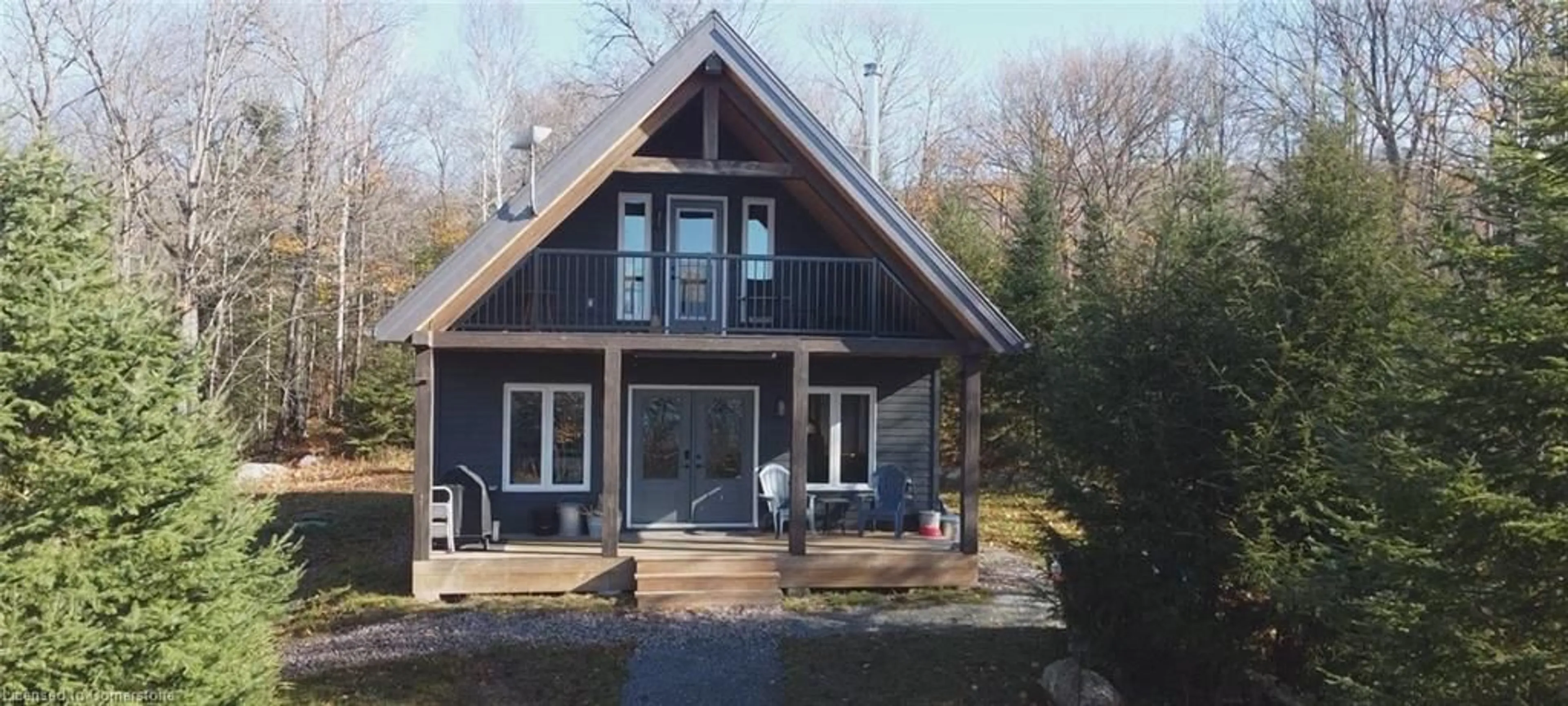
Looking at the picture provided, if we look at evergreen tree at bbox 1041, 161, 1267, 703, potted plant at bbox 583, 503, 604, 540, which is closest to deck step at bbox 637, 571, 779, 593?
potted plant at bbox 583, 503, 604, 540

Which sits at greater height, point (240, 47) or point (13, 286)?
point (240, 47)

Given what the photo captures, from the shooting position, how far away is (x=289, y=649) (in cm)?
1051

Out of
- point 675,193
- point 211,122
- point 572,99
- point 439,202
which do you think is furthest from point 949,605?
point 439,202

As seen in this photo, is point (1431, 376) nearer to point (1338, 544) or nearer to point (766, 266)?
point (1338, 544)

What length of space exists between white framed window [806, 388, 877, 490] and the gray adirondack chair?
39 cm

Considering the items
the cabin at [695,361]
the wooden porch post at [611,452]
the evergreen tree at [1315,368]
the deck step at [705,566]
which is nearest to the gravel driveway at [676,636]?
the deck step at [705,566]

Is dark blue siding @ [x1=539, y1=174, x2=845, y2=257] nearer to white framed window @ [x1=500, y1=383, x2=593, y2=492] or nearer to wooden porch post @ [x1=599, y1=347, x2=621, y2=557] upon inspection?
white framed window @ [x1=500, y1=383, x2=593, y2=492]

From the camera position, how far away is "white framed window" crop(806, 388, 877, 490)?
51.7ft

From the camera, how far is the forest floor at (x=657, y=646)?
923cm

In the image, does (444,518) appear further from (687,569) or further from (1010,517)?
(1010,517)

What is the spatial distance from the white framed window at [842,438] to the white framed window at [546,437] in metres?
3.30

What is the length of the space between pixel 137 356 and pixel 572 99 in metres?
32.7

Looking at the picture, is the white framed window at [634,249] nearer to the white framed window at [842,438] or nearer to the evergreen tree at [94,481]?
the white framed window at [842,438]

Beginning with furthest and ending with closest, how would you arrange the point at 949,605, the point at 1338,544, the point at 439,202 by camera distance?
1. the point at 439,202
2. the point at 949,605
3. the point at 1338,544
